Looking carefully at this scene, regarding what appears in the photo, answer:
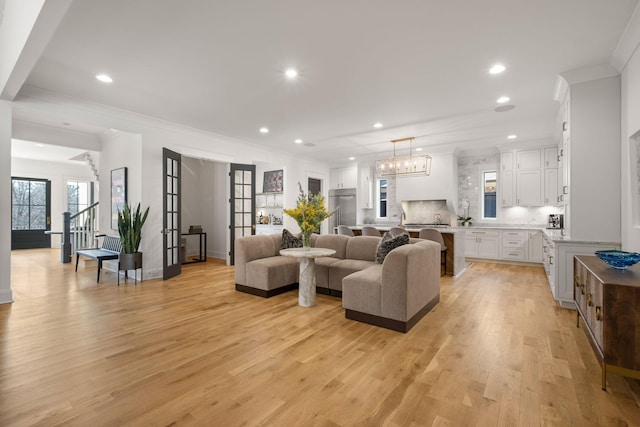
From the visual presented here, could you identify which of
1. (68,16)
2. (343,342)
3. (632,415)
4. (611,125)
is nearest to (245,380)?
(343,342)

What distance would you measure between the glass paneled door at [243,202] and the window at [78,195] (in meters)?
6.36

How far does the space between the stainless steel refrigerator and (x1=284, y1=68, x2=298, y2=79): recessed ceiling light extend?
18.8 feet

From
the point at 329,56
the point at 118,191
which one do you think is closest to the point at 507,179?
the point at 329,56

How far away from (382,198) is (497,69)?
220 inches

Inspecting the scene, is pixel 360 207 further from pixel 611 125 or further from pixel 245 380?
pixel 245 380

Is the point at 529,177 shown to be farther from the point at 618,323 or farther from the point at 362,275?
the point at 618,323

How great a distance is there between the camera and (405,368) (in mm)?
2236

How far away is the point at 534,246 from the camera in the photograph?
6332mm

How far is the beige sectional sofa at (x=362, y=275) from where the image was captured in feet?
9.68

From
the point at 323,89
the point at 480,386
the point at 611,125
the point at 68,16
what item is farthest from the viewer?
the point at 323,89

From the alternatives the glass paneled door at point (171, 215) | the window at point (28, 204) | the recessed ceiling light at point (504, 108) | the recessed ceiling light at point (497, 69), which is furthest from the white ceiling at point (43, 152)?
the recessed ceiling light at point (504, 108)

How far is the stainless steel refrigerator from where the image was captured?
29.5ft

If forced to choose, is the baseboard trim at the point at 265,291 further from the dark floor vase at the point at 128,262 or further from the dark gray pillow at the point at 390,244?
the dark floor vase at the point at 128,262

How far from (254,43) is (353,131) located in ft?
10.7
